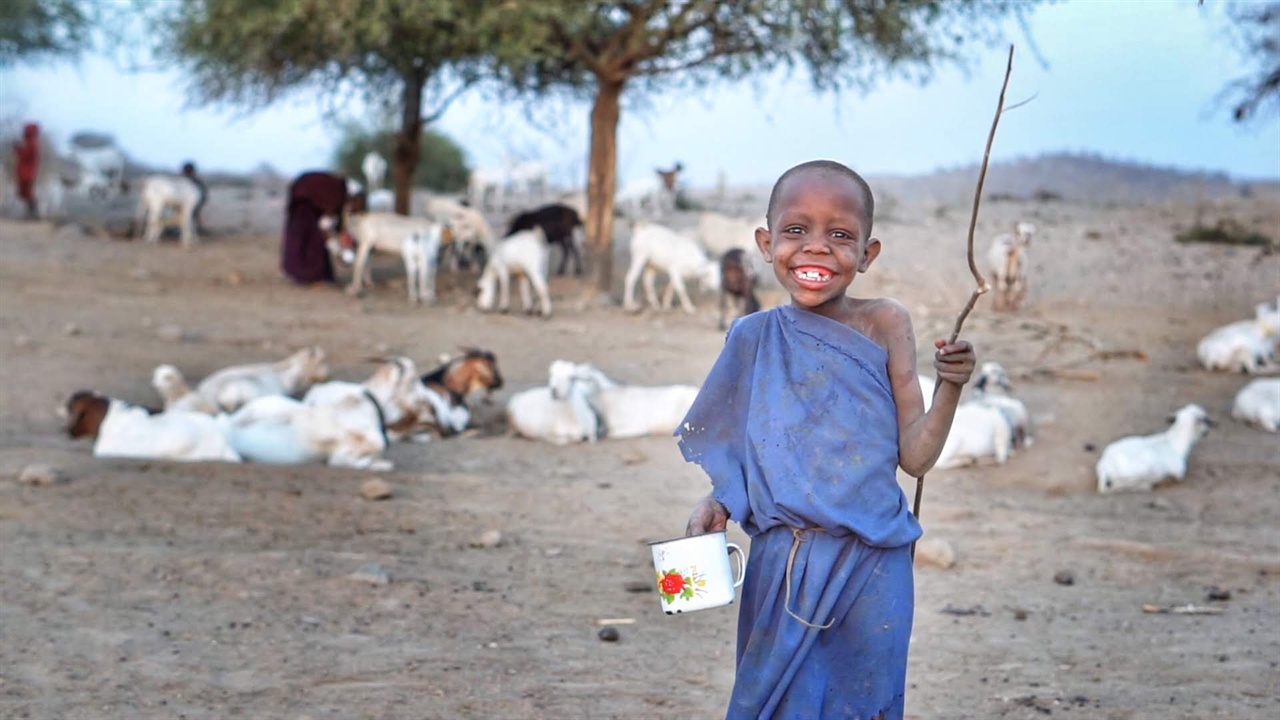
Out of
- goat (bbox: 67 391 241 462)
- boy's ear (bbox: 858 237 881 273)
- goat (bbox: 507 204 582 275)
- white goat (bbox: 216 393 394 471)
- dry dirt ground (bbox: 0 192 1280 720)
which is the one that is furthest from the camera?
goat (bbox: 507 204 582 275)

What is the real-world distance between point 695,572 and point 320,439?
5.74m

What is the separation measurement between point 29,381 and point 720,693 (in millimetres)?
6923

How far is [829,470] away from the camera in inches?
104

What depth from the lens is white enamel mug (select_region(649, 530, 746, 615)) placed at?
2.67 m

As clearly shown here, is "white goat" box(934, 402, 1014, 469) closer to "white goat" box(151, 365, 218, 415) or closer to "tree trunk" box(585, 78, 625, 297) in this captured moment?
"white goat" box(151, 365, 218, 415)

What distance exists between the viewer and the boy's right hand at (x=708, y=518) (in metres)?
2.80

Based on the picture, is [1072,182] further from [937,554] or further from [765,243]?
[765,243]

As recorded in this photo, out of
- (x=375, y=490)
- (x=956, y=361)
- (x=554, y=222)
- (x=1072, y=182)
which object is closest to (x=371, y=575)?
(x=375, y=490)

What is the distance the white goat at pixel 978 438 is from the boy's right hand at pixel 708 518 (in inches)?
224

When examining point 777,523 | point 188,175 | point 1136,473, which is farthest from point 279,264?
point 777,523

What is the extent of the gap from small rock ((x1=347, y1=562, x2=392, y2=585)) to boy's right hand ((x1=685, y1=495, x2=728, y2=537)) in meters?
2.99

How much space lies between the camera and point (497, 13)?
45.6ft

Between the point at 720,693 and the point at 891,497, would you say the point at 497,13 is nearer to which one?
the point at 720,693

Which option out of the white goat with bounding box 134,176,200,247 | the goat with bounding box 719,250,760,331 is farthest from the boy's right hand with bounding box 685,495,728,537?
the white goat with bounding box 134,176,200,247
